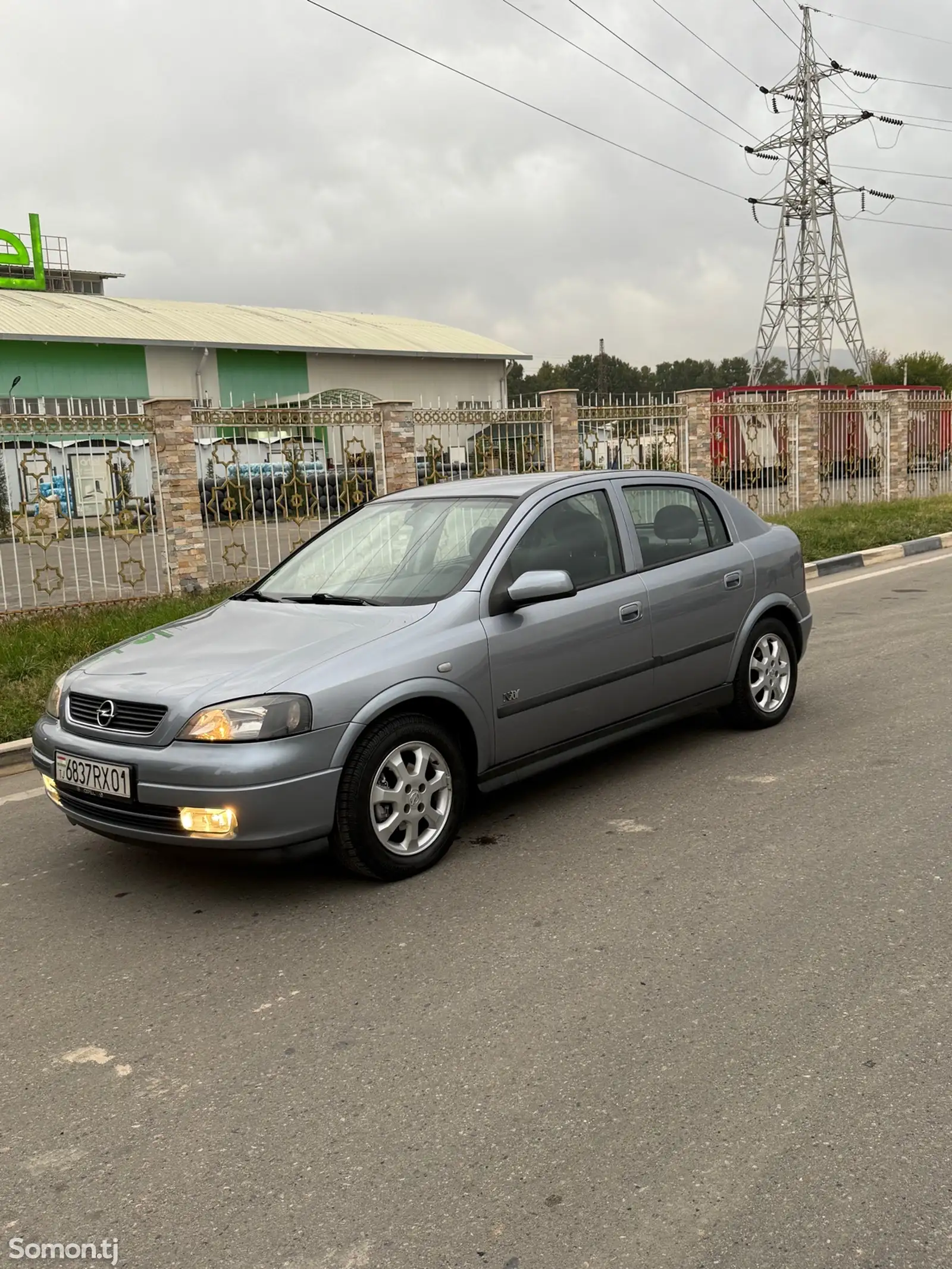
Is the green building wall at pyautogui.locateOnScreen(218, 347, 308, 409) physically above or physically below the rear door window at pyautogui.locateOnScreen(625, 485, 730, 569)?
above

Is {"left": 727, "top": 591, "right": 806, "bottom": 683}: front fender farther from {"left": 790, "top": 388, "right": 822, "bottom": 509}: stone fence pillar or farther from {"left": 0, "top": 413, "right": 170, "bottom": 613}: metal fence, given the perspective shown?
{"left": 790, "top": 388, "right": 822, "bottom": 509}: stone fence pillar

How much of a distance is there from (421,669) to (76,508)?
8.78 metres

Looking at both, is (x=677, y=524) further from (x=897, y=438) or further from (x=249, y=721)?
(x=897, y=438)

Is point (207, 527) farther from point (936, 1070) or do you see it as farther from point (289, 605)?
point (936, 1070)

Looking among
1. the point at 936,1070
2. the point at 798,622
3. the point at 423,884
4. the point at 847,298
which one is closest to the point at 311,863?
the point at 423,884

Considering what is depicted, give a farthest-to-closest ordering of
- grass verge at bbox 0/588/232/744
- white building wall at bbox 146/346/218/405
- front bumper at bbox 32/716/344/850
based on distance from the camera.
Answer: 1. white building wall at bbox 146/346/218/405
2. grass verge at bbox 0/588/232/744
3. front bumper at bbox 32/716/344/850

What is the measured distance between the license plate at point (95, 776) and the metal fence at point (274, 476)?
8.29m

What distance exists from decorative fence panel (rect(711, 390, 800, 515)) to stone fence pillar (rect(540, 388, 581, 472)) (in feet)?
11.4

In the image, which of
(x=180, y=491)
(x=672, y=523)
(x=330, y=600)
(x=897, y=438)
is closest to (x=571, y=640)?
(x=330, y=600)

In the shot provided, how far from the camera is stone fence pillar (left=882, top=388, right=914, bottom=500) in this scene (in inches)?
898

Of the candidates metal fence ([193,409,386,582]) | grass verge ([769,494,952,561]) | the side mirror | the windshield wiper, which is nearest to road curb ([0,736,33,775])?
the windshield wiper

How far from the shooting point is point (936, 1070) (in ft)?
9.52

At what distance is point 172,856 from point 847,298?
47.0m

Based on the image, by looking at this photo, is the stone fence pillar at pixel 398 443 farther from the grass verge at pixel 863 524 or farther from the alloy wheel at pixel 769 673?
the alloy wheel at pixel 769 673
